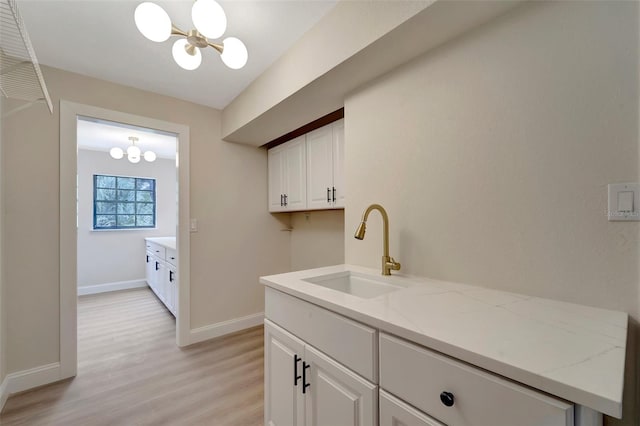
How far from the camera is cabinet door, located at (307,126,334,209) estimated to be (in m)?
2.24

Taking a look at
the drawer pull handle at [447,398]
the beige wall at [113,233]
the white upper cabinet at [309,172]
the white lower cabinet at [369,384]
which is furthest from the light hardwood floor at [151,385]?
the beige wall at [113,233]

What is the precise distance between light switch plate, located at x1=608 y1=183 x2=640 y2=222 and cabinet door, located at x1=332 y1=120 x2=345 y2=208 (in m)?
1.46

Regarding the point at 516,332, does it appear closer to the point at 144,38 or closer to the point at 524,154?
the point at 524,154

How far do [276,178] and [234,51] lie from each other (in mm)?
1661

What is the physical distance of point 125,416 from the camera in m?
1.60

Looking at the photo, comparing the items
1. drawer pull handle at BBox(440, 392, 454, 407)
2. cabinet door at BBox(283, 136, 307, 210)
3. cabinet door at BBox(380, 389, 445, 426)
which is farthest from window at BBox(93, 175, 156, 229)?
drawer pull handle at BBox(440, 392, 454, 407)

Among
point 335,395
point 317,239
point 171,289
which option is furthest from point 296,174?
point 171,289

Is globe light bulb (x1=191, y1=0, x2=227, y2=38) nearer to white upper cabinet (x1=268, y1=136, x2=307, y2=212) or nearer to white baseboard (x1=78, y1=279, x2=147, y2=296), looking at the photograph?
white upper cabinet (x1=268, y1=136, x2=307, y2=212)

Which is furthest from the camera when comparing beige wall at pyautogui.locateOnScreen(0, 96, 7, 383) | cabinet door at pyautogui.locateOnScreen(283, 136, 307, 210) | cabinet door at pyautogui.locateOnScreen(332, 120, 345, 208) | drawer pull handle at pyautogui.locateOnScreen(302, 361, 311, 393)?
cabinet door at pyautogui.locateOnScreen(283, 136, 307, 210)

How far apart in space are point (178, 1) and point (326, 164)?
1.39m

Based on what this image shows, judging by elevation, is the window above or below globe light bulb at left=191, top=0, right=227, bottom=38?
below

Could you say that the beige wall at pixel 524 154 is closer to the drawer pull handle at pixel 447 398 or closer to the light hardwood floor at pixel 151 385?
the drawer pull handle at pixel 447 398

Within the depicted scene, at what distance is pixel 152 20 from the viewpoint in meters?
1.16

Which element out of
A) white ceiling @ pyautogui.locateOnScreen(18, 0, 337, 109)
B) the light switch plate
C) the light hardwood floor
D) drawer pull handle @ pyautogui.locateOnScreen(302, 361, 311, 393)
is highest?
white ceiling @ pyautogui.locateOnScreen(18, 0, 337, 109)
